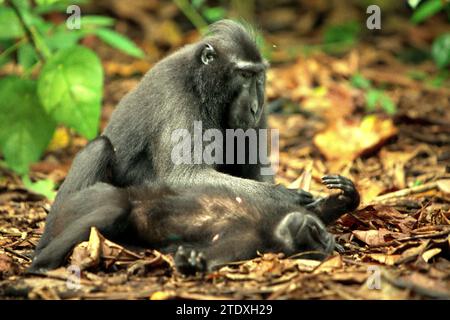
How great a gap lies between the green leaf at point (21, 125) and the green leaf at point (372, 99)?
5088 mm

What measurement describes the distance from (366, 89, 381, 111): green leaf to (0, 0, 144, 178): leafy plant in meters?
4.04

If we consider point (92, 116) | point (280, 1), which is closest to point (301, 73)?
point (280, 1)

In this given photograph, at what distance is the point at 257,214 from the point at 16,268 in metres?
2.10

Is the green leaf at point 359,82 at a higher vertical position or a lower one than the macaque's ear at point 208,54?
higher

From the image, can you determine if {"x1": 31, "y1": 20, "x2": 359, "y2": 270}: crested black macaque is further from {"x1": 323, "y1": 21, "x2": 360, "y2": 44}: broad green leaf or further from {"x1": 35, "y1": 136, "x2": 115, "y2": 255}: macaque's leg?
{"x1": 323, "y1": 21, "x2": 360, "y2": 44}: broad green leaf

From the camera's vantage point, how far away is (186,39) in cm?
1459

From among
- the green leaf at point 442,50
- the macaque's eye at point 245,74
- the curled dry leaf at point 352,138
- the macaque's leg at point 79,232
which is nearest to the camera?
the macaque's leg at point 79,232

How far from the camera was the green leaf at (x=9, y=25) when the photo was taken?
347 inches

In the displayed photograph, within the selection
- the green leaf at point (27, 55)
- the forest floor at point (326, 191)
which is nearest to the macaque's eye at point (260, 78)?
the forest floor at point (326, 191)

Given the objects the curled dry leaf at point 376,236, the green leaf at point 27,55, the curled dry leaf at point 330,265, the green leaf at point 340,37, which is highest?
the green leaf at point 340,37

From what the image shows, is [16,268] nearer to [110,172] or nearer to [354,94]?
[110,172]

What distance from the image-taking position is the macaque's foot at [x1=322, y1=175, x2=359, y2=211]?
6516mm

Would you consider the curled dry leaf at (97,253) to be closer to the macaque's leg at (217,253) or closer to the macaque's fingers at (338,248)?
the macaque's leg at (217,253)

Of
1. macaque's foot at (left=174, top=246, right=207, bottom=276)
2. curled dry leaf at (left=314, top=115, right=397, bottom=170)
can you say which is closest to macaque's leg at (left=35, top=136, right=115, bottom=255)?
macaque's foot at (left=174, top=246, right=207, bottom=276)
